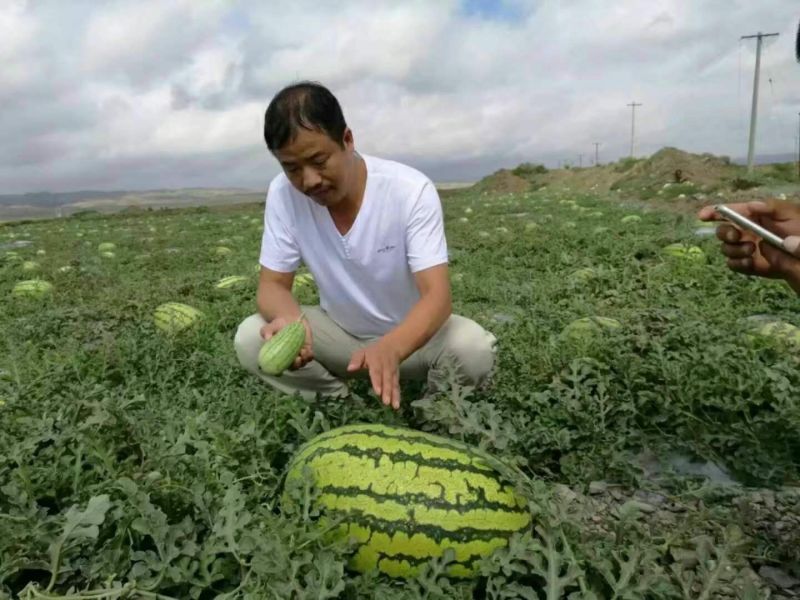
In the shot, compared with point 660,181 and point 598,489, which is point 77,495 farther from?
Answer: point 660,181

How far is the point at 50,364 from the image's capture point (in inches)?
148

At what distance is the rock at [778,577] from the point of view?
7.20 ft

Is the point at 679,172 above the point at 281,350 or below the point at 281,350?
below

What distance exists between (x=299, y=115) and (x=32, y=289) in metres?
5.43

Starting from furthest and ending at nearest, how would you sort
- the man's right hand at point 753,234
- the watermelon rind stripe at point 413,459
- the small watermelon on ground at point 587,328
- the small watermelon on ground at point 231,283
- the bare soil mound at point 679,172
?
1. the bare soil mound at point 679,172
2. the small watermelon on ground at point 231,283
3. the small watermelon on ground at point 587,328
4. the man's right hand at point 753,234
5. the watermelon rind stripe at point 413,459

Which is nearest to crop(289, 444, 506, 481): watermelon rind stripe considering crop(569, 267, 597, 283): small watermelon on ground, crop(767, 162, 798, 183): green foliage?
crop(569, 267, 597, 283): small watermelon on ground

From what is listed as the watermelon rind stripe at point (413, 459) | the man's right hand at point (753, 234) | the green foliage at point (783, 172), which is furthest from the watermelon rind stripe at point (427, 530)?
the green foliage at point (783, 172)

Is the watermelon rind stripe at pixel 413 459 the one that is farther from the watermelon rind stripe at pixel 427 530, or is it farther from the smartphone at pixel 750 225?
the smartphone at pixel 750 225

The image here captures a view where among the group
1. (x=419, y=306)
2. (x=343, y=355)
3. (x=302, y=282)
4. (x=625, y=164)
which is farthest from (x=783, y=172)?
(x=419, y=306)

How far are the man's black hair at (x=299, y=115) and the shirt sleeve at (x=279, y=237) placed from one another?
0.59 metres

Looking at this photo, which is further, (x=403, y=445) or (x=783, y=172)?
(x=783, y=172)

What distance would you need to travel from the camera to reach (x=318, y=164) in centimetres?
289

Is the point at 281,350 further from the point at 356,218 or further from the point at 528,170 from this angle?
the point at 528,170

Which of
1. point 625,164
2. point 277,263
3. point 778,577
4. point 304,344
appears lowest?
point 625,164
